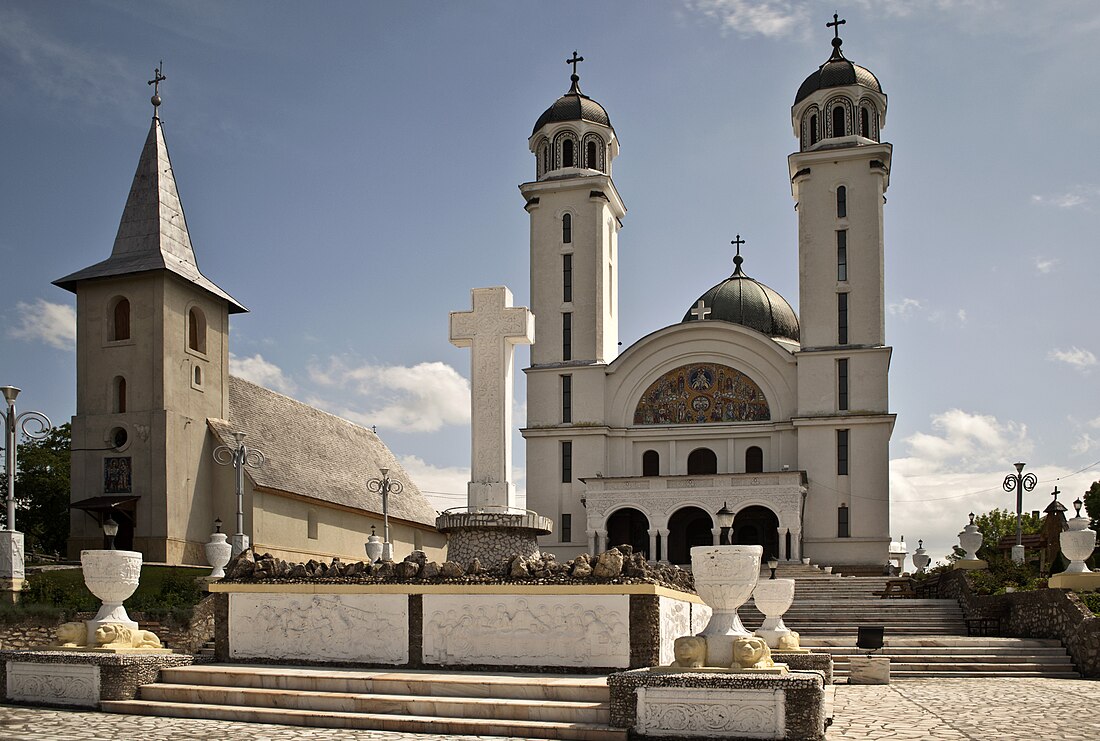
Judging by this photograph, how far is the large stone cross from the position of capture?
1694 cm

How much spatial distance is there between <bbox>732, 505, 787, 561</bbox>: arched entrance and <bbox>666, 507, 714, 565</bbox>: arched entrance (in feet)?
3.49

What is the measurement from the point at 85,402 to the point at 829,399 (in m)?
25.3

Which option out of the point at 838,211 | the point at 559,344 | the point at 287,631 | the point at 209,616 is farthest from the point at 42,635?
the point at 838,211

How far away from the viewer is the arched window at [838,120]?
43.6 meters

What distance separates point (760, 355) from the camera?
4309 cm

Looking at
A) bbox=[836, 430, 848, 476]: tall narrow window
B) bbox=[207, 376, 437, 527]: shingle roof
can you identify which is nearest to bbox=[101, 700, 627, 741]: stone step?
bbox=[207, 376, 437, 527]: shingle roof

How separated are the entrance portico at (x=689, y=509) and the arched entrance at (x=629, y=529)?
0.12 ft

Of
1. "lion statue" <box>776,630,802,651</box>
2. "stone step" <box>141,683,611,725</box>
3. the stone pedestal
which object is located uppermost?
"lion statue" <box>776,630,802,651</box>

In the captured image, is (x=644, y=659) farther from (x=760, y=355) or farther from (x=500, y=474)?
(x=760, y=355)

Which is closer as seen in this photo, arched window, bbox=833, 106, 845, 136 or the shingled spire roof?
the shingled spire roof

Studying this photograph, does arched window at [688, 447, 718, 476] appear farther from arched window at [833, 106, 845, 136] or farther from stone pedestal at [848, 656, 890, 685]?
stone pedestal at [848, 656, 890, 685]

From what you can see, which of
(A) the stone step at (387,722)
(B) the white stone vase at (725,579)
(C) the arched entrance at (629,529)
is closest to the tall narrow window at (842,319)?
(C) the arched entrance at (629,529)

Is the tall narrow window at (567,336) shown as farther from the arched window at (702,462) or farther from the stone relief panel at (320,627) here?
the stone relief panel at (320,627)

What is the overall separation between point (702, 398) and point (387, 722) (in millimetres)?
33799
